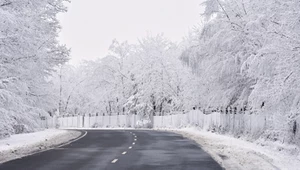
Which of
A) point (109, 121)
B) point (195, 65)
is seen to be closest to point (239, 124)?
point (195, 65)

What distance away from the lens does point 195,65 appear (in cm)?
4122

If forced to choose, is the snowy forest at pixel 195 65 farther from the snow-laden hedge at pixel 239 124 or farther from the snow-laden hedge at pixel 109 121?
the snow-laden hedge at pixel 109 121

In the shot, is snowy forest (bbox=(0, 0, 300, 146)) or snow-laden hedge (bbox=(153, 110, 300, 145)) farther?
snow-laden hedge (bbox=(153, 110, 300, 145))

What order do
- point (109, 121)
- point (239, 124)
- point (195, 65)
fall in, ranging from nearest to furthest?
point (239, 124) < point (195, 65) < point (109, 121)

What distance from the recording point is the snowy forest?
69.6 ft

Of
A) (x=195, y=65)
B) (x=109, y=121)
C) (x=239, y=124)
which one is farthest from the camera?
(x=109, y=121)

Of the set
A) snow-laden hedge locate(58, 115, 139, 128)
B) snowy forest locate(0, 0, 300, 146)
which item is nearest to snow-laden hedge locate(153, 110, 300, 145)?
snowy forest locate(0, 0, 300, 146)

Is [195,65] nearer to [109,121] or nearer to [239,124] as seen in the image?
[239,124]

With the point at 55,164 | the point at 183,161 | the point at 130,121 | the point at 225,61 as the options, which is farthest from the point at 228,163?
the point at 130,121

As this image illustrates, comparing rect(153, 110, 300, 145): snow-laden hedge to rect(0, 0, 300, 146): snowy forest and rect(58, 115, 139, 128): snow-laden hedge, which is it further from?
rect(58, 115, 139, 128): snow-laden hedge

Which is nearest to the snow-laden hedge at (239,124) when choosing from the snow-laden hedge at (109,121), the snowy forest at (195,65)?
the snowy forest at (195,65)

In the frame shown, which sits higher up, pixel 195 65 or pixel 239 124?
pixel 195 65

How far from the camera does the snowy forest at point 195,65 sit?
69.6 ft

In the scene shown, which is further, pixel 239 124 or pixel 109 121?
pixel 109 121
